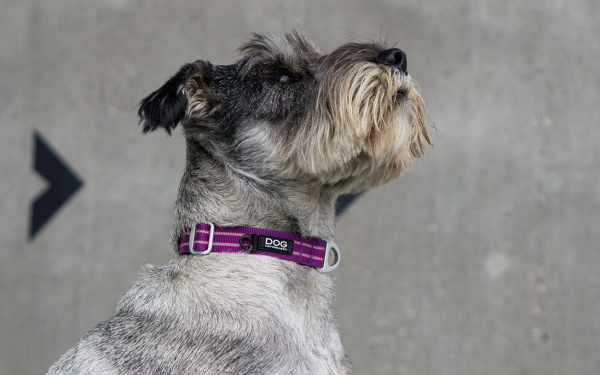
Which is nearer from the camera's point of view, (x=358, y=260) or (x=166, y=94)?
(x=166, y=94)

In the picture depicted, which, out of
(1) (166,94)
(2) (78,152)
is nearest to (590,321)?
(1) (166,94)

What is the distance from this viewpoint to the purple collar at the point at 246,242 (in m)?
2.54

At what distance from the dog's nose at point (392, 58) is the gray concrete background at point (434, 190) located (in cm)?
266

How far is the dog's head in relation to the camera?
8.34 feet

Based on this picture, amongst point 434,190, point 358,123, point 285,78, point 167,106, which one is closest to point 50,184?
point 434,190

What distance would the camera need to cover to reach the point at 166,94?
2.61 metres

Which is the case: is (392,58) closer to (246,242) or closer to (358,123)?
(358,123)

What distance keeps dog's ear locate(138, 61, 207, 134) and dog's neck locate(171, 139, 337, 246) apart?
11.3 inches

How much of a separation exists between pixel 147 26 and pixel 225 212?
347 centimetres

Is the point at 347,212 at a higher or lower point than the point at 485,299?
higher

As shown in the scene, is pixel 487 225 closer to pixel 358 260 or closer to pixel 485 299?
pixel 485 299

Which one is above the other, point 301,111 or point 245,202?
point 301,111

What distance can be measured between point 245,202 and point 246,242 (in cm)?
20

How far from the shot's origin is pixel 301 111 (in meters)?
2.68
